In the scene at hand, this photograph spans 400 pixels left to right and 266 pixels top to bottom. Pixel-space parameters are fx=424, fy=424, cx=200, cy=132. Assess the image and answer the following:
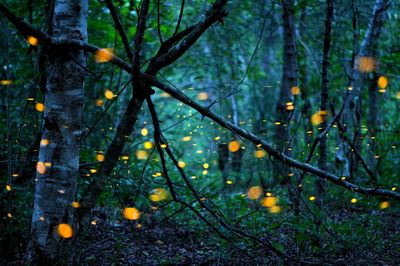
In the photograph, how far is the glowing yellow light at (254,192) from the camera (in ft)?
26.0

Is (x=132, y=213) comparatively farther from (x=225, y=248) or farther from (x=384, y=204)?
(x=384, y=204)

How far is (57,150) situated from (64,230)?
2.11ft

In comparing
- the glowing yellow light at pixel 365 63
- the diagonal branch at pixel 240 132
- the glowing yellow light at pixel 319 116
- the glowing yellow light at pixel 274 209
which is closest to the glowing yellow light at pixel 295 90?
the glowing yellow light at pixel 319 116

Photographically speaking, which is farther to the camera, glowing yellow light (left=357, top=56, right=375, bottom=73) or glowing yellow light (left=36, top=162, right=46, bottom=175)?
glowing yellow light (left=357, top=56, right=375, bottom=73)

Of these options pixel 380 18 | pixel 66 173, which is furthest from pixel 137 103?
pixel 380 18

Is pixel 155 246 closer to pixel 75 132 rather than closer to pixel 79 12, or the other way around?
pixel 75 132

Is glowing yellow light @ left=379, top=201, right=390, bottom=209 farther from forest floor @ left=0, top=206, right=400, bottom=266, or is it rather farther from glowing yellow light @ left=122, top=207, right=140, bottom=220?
glowing yellow light @ left=122, top=207, right=140, bottom=220

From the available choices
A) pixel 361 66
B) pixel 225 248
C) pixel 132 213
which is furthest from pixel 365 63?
pixel 132 213

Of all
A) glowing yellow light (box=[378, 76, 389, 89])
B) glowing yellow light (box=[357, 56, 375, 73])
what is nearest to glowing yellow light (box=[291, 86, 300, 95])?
glowing yellow light (box=[357, 56, 375, 73])

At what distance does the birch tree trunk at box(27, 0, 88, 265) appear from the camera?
3346 millimetres

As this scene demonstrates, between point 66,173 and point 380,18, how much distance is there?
6.69m

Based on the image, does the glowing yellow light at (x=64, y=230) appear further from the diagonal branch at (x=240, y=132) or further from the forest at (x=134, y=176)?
the diagonal branch at (x=240, y=132)

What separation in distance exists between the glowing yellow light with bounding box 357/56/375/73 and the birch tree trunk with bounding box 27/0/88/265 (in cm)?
497

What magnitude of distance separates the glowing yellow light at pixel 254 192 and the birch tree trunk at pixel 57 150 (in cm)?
478
